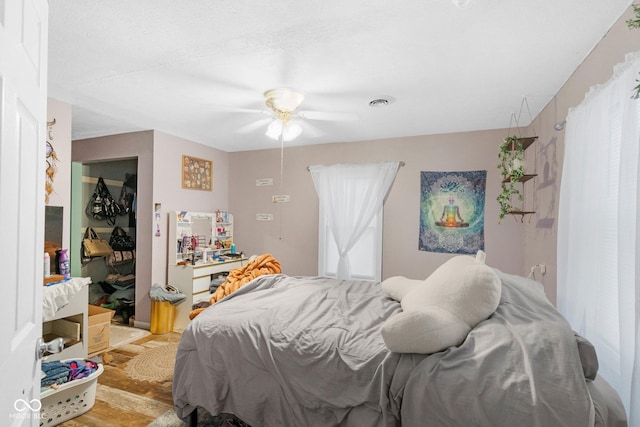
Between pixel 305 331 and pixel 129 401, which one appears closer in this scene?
pixel 305 331

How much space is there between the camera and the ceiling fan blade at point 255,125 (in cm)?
340

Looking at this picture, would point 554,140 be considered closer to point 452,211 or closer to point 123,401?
point 452,211

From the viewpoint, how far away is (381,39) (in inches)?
73.0

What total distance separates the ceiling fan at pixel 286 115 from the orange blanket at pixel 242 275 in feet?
4.03

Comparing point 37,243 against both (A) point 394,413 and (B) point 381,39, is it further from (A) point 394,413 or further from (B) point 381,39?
(B) point 381,39

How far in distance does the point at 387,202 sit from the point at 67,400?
11.5ft

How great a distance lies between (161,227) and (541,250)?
4.10 m

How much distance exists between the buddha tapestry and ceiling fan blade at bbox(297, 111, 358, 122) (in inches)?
48.3

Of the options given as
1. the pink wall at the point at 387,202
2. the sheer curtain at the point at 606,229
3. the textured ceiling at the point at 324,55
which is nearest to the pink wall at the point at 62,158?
the textured ceiling at the point at 324,55

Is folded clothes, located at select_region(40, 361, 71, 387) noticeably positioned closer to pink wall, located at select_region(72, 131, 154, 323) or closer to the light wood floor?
the light wood floor

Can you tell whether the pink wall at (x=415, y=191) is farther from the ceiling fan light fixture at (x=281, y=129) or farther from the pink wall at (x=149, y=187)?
the ceiling fan light fixture at (x=281, y=129)

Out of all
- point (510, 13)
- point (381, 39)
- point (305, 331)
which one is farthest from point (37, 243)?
point (510, 13)

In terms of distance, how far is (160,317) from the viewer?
371 cm

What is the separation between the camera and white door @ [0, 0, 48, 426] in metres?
0.72
